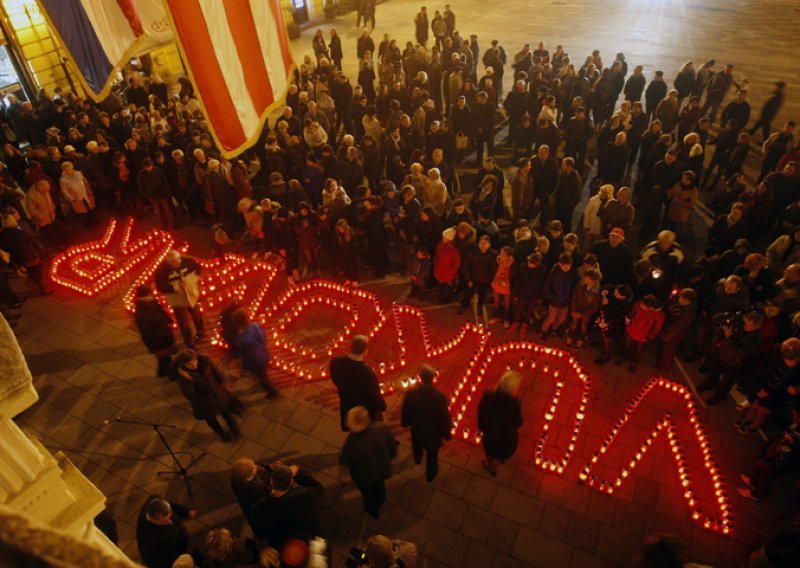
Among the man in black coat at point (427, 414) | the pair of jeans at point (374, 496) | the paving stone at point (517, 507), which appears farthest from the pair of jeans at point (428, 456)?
the paving stone at point (517, 507)

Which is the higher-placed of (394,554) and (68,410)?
(394,554)

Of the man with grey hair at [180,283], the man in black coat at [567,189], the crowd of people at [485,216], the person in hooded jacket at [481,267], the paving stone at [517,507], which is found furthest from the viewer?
the man in black coat at [567,189]

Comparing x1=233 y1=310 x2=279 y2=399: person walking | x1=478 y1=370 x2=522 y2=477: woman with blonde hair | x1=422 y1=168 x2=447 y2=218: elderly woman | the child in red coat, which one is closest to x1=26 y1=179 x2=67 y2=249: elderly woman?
x1=233 y1=310 x2=279 y2=399: person walking

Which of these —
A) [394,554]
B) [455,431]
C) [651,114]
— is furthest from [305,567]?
[651,114]

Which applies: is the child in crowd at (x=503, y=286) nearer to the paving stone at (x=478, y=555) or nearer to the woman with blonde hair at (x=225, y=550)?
the paving stone at (x=478, y=555)

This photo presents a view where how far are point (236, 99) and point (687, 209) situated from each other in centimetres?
802

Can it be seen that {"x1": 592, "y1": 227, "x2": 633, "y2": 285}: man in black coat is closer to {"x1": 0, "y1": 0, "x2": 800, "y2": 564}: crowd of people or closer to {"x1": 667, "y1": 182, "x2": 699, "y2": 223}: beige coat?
{"x1": 0, "y1": 0, "x2": 800, "y2": 564}: crowd of people

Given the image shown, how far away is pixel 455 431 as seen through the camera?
7312 mm

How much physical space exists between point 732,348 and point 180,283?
303 inches

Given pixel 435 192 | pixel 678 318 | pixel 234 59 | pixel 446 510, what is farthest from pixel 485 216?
pixel 234 59

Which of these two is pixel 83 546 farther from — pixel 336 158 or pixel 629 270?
pixel 336 158

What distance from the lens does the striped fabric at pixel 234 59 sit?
16.7 feet

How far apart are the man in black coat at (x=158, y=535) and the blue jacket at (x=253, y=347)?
8.22 ft

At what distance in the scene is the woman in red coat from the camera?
853 centimetres
